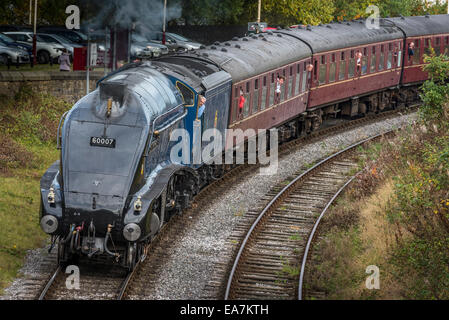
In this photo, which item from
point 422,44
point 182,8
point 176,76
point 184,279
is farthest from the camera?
point 182,8

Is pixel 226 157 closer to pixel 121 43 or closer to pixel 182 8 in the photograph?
pixel 121 43

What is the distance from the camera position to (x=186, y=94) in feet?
53.2

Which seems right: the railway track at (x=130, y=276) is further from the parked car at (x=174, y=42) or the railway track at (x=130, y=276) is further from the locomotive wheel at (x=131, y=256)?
the parked car at (x=174, y=42)

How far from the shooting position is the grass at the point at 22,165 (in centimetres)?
1509

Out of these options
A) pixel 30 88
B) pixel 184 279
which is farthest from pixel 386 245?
pixel 30 88

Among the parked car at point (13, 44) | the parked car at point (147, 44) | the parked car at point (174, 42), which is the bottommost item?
the parked car at point (174, 42)

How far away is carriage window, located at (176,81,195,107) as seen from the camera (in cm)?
1614

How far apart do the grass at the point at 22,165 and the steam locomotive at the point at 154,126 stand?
1532 mm

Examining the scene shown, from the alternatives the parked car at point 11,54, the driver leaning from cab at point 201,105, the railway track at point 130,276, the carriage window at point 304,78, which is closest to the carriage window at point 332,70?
the carriage window at point 304,78

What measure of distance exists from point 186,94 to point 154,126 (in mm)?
2527

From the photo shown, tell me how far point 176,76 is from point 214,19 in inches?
1283

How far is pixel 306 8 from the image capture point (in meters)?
46.4

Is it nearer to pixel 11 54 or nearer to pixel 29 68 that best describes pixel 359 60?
pixel 29 68
